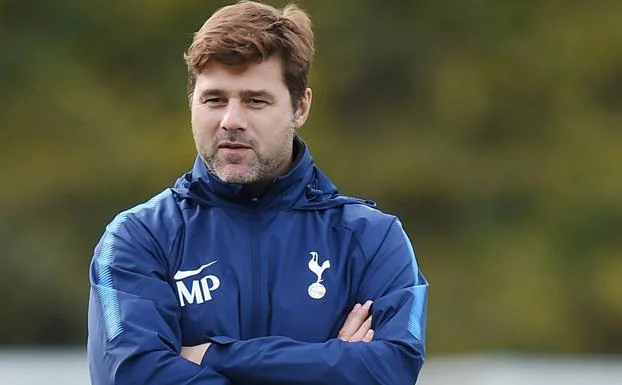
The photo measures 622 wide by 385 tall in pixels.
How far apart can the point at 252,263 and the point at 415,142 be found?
43.8 ft

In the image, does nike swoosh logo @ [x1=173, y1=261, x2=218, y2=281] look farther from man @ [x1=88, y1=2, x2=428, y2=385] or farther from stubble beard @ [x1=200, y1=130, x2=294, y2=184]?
stubble beard @ [x1=200, y1=130, x2=294, y2=184]

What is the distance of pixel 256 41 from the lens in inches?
180

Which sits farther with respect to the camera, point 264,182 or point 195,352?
point 264,182

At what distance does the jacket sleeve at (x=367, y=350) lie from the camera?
14.5 ft

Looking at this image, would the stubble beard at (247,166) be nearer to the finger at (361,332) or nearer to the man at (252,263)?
the man at (252,263)

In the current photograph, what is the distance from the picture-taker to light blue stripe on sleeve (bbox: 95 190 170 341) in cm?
448

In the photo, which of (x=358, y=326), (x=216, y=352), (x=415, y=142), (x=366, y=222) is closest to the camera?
(x=216, y=352)

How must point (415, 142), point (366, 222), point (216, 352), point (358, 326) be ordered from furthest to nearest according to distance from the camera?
point (415, 142)
point (366, 222)
point (358, 326)
point (216, 352)

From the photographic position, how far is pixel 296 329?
4480 mm

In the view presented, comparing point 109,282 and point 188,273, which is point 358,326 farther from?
point 109,282

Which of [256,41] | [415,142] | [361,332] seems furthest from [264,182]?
[415,142]

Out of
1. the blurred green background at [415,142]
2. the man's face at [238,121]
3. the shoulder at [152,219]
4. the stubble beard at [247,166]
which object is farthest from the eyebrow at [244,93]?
the blurred green background at [415,142]

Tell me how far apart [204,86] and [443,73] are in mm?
13790

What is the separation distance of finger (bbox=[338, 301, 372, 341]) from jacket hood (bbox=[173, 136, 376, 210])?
32 cm
